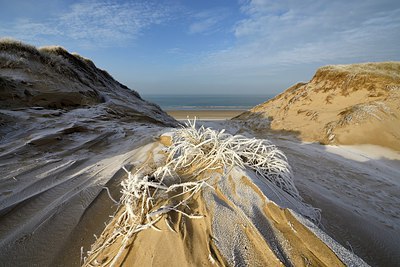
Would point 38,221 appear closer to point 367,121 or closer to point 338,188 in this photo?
point 338,188

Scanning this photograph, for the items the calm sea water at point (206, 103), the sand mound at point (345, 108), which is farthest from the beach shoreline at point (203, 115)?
the sand mound at point (345, 108)

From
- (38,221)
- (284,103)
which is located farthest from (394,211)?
(284,103)

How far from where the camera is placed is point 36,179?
6.37ft

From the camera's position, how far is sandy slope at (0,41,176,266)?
130 centimetres

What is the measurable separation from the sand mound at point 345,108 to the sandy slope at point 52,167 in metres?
5.38

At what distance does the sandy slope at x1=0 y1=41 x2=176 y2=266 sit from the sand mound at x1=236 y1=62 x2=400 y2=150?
538cm

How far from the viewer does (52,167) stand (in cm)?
221

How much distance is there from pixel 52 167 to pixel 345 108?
802 centimetres

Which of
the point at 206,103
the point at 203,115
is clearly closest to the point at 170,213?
the point at 203,115

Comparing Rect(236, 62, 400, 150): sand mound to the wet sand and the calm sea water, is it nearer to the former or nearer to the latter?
the wet sand

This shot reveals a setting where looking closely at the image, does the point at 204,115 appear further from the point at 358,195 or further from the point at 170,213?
the point at 170,213

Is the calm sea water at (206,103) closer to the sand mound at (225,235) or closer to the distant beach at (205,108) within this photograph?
the distant beach at (205,108)

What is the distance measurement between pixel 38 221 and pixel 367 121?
7015 millimetres

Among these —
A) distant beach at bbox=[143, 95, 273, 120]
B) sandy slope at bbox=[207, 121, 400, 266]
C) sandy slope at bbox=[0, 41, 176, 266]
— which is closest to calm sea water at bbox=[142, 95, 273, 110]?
distant beach at bbox=[143, 95, 273, 120]
